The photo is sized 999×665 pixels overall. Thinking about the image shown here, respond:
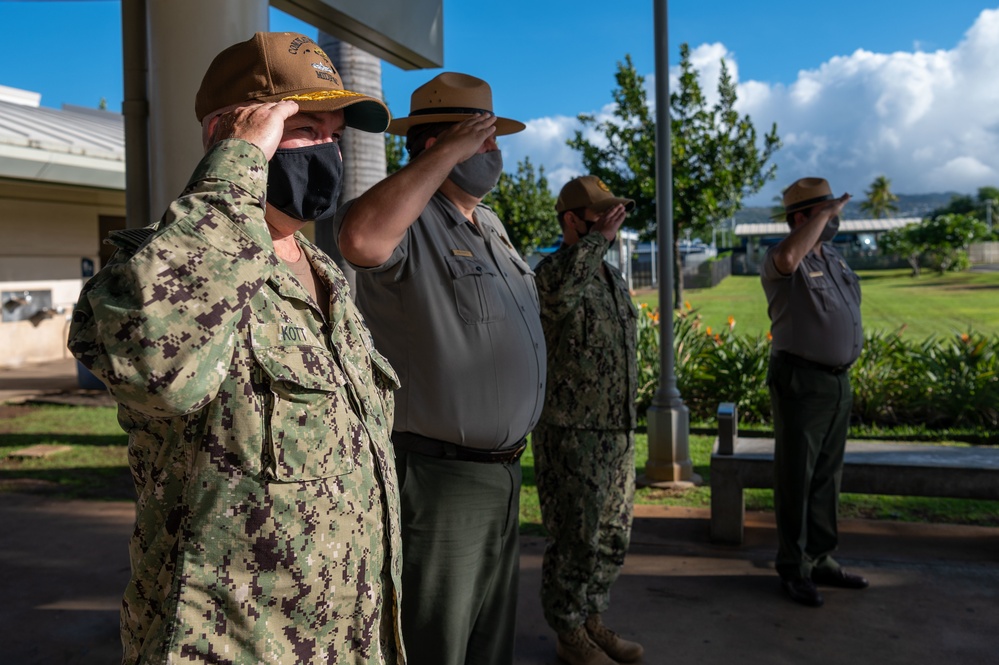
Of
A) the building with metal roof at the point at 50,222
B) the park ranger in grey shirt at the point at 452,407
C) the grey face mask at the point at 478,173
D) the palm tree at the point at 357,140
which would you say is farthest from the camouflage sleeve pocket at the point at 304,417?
the building with metal roof at the point at 50,222

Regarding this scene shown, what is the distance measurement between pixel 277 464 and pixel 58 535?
16.8 feet

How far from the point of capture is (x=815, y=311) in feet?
14.9

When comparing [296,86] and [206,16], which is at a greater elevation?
[206,16]

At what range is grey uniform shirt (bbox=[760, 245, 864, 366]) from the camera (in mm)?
4520

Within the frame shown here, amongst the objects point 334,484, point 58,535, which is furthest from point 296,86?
point 58,535

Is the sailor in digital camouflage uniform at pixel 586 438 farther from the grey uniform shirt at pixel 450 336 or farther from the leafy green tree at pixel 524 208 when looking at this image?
the leafy green tree at pixel 524 208

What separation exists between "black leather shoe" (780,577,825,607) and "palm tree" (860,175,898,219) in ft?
323

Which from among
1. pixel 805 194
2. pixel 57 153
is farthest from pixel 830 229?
pixel 57 153

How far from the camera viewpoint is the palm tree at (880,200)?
9438 centimetres

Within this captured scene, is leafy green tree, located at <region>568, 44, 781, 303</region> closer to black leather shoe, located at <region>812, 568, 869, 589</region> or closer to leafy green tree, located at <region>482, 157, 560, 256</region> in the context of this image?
leafy green tree, located at <region>482, 157, 560, 256</region>

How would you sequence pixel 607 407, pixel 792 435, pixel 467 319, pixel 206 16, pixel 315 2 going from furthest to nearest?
pixel 792 435
pixel 315 2
pixel 607 407
pixel 206 16
pixel 467 319

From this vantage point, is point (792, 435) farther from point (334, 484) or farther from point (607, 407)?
point (334, 484)

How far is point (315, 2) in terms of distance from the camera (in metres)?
4.26

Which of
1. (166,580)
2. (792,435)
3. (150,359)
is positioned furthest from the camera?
(792,435)
